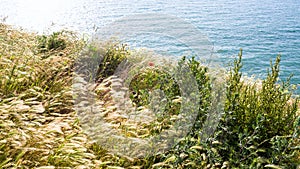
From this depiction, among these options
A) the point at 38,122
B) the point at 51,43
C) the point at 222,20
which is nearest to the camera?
the point at 38,122

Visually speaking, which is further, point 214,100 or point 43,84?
point 43,84

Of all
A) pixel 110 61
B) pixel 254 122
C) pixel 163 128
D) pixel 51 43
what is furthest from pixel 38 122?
pixel 51 43

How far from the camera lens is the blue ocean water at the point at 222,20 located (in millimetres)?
10938

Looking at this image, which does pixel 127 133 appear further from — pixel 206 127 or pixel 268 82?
pixel 268 82

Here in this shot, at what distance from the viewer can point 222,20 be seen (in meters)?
16.9

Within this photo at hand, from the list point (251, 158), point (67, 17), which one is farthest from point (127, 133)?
point (67, 17)

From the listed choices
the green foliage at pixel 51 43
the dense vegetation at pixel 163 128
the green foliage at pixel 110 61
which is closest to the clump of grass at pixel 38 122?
the dense vegetation at pixel 163 128

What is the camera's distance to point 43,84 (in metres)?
3.88

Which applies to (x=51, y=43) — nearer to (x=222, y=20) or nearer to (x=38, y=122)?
(x=38, y=122)

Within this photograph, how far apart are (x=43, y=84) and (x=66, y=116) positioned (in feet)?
2.03

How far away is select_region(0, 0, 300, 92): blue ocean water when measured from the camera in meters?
10.9

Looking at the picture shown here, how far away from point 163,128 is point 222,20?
1471 centimetres

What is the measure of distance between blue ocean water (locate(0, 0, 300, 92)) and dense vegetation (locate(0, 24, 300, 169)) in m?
4.75

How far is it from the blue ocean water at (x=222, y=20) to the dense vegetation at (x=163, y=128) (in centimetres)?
475
